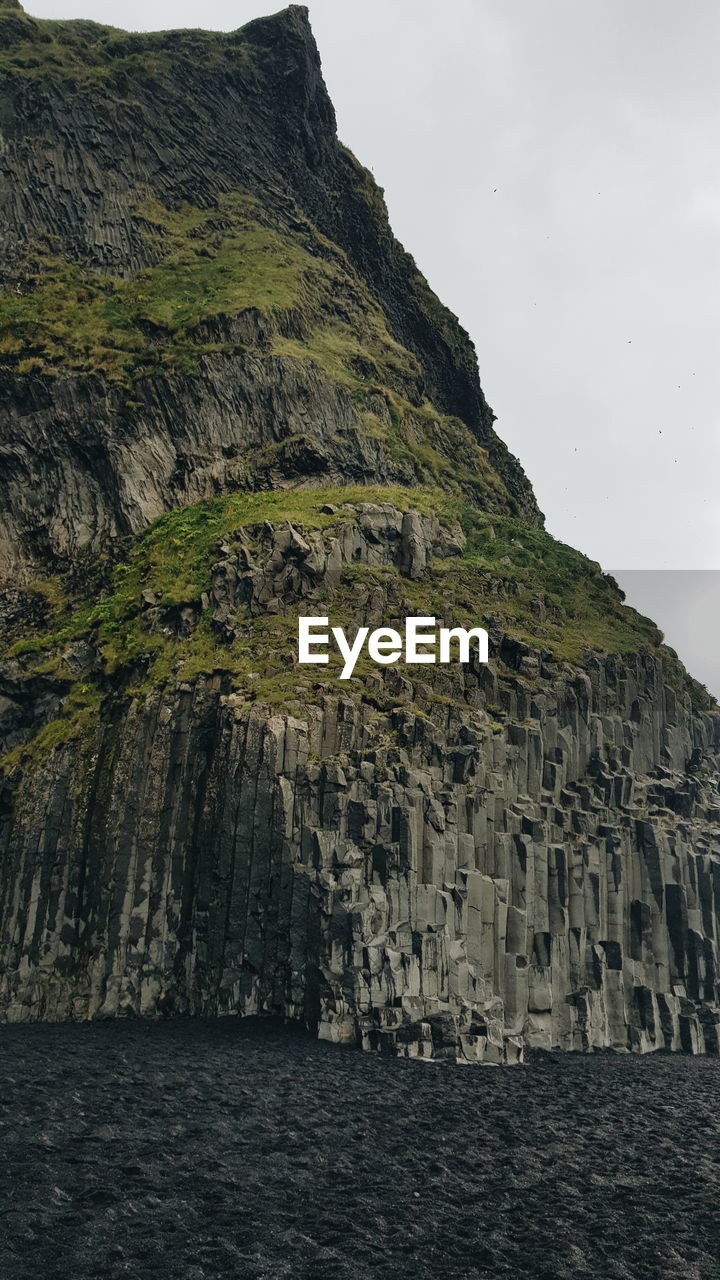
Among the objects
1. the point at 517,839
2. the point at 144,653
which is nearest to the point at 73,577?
the point at 144,653

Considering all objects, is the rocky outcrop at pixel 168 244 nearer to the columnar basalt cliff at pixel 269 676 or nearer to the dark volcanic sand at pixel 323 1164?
the columnar basalt cliff at pixel 269 676

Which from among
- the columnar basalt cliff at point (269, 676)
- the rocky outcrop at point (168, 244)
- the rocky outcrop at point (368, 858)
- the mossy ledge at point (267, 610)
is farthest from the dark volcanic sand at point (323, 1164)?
the rocky outcrop at point (168, 244)

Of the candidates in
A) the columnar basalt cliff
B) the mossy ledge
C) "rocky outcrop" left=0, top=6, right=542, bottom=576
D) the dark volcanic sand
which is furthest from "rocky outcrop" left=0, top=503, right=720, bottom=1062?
"rocky outcrop" left=0, top=6, right=542, bottom=576

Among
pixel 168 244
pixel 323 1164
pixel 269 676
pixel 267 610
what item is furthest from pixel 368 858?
pixel 168 244

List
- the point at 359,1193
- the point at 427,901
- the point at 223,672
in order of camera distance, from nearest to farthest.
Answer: the point at 359,1193 < the point at 427,901 < the point at 223,672

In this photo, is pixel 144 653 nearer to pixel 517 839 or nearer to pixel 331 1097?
pixel 517 839

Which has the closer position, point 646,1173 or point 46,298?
point 646,1173
